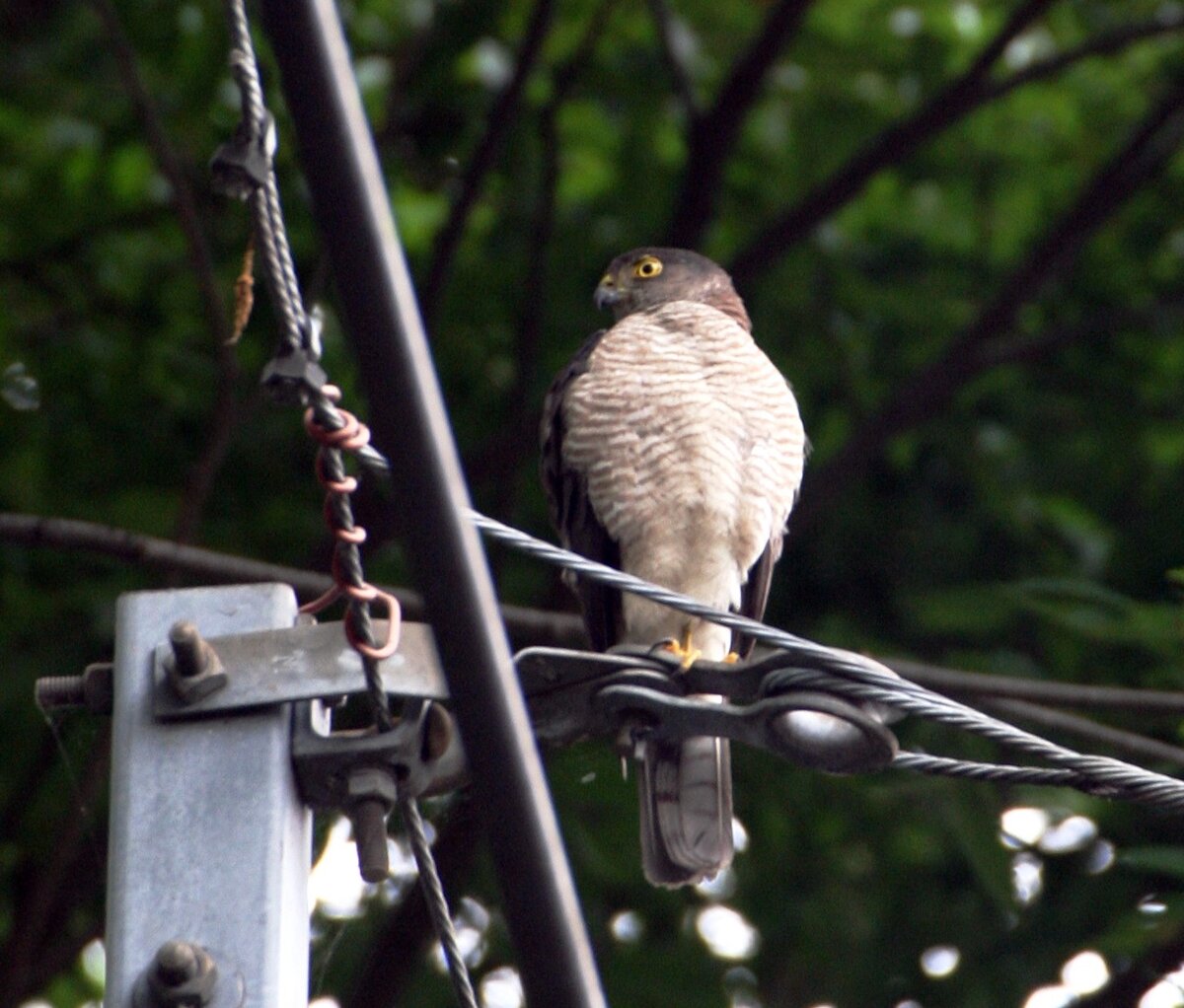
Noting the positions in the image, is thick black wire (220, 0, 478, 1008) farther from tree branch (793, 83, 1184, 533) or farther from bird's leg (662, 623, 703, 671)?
tree branch (793, 83, 1184, 533)

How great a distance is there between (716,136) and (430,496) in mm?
4618

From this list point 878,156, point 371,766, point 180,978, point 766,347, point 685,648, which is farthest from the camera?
point 766,347

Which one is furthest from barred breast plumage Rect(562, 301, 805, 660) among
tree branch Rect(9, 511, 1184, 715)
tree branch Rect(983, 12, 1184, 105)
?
tree branch Rect(983, 12, 1184, 105)

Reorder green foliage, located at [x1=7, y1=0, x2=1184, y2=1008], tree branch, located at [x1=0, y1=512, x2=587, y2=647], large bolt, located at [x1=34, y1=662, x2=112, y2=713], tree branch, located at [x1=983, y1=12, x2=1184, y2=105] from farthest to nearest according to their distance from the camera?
1. tree branch, located at [x1=983, y1=12, x2=1184, y2=105]
2. green foliage, located at [x1=7, y1=0, x2=1184, y2=1008]
3. tree branch, located at [x1=0, y1=512, x2=587, y2=647]
4. large bolt, located at [x1=34, y1=662, x2=112, y2=713]

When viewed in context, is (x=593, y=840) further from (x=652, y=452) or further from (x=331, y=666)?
(x=331, y=666)

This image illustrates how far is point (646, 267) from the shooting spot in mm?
5531

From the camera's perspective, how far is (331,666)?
2.32 meters

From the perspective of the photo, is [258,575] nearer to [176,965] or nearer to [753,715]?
[753,715]

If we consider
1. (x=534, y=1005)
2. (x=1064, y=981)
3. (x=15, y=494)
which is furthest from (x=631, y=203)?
(x=534, y=1005)

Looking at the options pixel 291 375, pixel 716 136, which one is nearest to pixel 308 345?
pixel 291 375

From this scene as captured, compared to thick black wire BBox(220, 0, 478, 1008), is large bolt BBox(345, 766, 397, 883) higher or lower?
lower

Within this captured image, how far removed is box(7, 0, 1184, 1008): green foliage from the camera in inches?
223

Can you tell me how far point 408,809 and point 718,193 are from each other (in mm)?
4027

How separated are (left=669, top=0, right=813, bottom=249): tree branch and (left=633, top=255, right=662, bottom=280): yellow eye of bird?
45 centimetres
